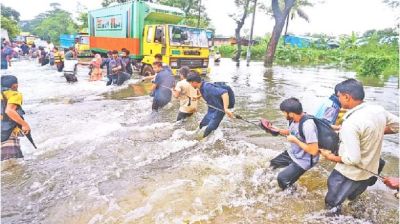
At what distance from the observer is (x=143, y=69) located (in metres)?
15.0

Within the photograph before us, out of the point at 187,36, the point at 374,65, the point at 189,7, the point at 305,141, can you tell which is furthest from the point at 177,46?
the point at 189,7

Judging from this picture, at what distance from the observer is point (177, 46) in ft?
43.6

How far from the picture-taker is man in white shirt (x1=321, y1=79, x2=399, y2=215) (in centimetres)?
316

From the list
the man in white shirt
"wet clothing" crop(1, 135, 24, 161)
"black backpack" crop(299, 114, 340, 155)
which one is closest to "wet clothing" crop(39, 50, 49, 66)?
"wet clothing" crop(1, 135, 24, 161)

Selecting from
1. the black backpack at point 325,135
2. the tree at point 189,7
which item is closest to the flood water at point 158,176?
the black backpack at point 325,135

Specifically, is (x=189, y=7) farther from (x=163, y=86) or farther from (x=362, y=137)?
(x=362, y=137)

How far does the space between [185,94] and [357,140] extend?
4.36m

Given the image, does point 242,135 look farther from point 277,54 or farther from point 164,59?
point 277,54

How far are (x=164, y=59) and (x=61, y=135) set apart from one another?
663 centimetres

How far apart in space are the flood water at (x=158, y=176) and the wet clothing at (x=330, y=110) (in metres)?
0.97

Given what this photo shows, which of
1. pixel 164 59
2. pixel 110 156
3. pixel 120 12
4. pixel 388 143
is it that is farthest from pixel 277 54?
pixel 110 156

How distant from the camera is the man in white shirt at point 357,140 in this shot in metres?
3.16

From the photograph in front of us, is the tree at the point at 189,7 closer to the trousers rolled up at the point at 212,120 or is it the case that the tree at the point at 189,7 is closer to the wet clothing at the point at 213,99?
the trousers rolled up at the point at 212,120

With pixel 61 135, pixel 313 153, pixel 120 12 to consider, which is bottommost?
pixel 61 135
